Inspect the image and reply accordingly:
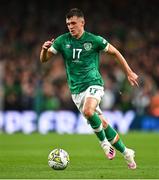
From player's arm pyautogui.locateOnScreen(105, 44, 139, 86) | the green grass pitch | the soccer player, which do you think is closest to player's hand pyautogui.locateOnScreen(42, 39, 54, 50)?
the soccer player

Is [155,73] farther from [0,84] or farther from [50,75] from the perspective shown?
[0,84]

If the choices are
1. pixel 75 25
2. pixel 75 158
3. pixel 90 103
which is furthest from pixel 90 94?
pixel 75 158

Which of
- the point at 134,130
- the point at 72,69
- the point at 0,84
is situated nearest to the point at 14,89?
the point at 0,84

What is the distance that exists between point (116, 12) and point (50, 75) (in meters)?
6.51

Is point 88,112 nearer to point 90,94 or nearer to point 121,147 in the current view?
point 90,94

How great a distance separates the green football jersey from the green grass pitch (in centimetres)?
127

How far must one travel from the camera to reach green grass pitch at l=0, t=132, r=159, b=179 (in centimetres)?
995

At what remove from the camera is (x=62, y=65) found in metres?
24.3

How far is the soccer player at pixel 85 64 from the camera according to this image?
10879 mm

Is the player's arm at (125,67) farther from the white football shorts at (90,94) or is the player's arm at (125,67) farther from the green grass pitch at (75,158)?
the green grass pitch at (75,158)

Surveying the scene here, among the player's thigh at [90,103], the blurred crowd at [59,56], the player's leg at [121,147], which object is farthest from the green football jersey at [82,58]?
the blurred crowd at [59,56]

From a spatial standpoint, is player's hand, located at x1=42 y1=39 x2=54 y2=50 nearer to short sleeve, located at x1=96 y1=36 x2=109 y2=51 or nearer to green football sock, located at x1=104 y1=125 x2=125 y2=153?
short sleeve, located at x1=96 y1=36 x2=109 y2=51

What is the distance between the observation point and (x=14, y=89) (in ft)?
72.1

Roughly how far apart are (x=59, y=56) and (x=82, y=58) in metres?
13.7
